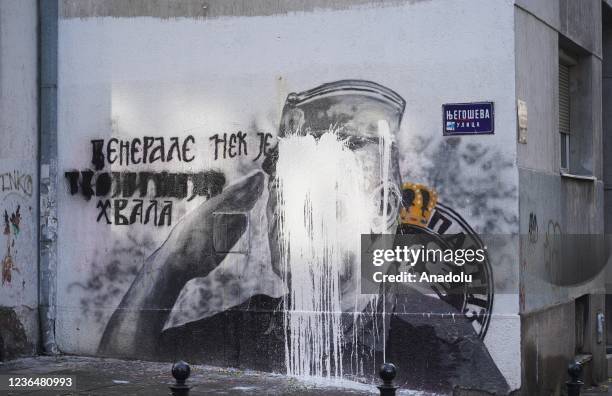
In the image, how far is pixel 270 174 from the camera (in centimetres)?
1072

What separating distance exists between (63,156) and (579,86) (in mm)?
6840

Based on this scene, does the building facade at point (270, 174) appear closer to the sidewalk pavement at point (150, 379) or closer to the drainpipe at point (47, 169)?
the drainpipe at point (47, 169)

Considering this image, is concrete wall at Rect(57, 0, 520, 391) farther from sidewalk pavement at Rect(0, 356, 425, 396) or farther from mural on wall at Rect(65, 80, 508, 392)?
sidewalk pavement at Rect(0, 356, 425, 396)

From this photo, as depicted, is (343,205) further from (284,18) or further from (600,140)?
(600,140)

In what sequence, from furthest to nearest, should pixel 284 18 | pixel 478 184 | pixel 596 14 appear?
pixel 596 14, pixel 284 18, pixel 478 184

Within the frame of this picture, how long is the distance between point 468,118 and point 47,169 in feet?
16.5

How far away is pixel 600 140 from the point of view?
13500mm

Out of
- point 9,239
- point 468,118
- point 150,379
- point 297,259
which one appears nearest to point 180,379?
point 150,379

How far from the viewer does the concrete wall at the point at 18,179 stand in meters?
11.2

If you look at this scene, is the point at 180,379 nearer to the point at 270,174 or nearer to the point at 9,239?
the point at 270,174

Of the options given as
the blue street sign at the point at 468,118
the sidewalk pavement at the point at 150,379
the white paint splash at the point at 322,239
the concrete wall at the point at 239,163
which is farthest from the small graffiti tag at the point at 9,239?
the blue street sign at the point at 468,118

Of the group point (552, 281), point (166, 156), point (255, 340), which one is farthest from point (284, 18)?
point (552, 281)

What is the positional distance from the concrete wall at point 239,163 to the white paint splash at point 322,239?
19 centimetres

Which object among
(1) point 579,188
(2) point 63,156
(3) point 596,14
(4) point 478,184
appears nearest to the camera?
(4) point 478,184
